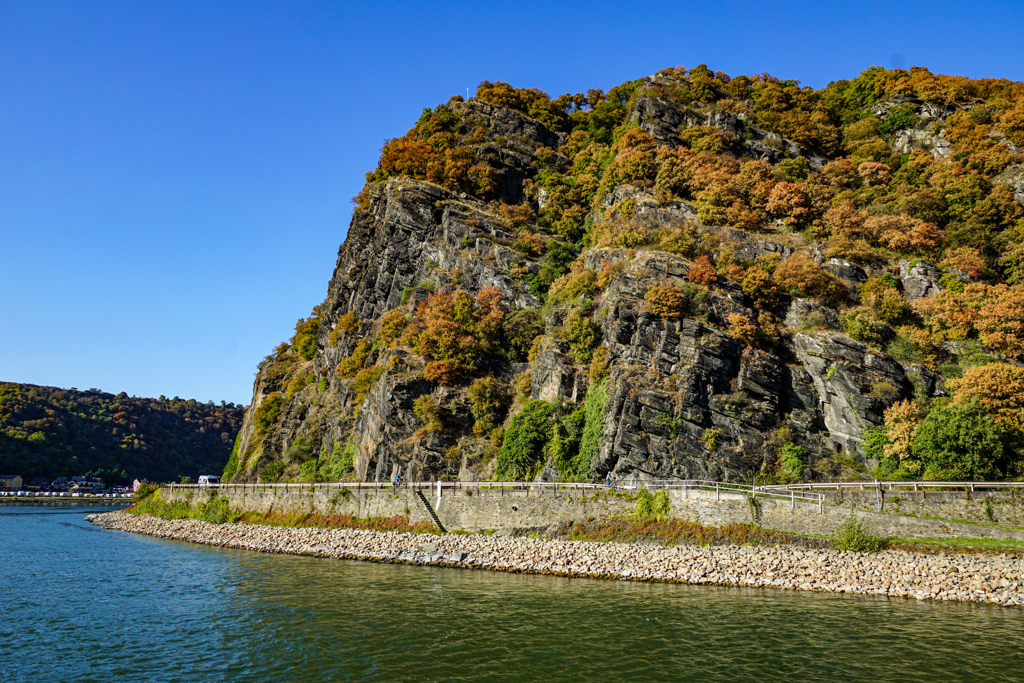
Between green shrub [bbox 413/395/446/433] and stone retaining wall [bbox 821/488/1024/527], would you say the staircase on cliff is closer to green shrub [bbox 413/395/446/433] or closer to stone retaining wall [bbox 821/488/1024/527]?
green shrub [bbox 413/395/446/433]

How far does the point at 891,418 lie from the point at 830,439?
3.89 metres

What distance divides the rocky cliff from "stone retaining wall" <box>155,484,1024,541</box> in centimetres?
378

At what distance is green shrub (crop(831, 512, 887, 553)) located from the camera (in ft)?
96.0

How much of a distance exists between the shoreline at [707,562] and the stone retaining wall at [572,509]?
1.92 metres

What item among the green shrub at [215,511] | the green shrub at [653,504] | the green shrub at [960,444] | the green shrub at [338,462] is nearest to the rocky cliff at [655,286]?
the green shrub at [338,462]

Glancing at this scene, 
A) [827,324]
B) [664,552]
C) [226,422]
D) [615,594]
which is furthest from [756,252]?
[226,422]

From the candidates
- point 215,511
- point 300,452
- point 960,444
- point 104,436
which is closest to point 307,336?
point 300,452

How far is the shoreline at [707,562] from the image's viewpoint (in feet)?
84.6

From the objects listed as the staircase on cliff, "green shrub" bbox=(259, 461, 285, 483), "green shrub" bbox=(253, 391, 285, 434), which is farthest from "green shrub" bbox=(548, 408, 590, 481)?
"green shrub" bbox=(253, 391, 285, 434)

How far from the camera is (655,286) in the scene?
4509 cm

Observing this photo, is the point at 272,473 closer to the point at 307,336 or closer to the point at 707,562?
the point at 307,336

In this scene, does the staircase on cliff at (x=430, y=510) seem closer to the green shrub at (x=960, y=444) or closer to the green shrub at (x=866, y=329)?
the green shrub at (x=960, y=444)

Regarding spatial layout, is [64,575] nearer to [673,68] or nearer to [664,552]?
[664,552]

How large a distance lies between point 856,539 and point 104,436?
17215cm
